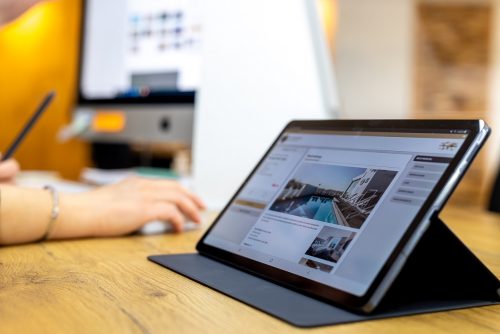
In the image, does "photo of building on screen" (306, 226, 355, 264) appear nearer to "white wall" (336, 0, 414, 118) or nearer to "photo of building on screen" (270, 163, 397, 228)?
"photo of building on screen" (270, 163, 397, 228)

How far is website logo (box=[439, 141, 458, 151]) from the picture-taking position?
1.23 ft

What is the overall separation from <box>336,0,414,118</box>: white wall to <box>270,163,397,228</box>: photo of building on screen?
5307 millimetres

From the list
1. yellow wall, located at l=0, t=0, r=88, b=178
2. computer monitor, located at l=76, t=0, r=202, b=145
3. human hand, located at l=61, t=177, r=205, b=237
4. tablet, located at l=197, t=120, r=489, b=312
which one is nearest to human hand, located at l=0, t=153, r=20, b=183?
human hand, located at l=61, t=177, r=205, b=237

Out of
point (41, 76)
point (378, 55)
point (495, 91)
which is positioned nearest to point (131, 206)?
point (41, 76)

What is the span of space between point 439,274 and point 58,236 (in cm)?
43

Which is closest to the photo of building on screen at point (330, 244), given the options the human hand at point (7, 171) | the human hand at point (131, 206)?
the human hand at point (131, 206)

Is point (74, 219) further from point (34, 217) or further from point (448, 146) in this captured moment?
point (448, 146)

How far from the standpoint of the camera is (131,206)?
683 millimetres

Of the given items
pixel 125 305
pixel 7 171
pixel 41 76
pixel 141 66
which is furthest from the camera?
pixel 41 76

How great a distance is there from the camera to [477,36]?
5680 millimetres

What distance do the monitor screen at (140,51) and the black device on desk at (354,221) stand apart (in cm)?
55

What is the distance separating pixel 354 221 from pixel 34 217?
37 centimetres

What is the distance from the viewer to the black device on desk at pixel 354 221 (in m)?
0.35

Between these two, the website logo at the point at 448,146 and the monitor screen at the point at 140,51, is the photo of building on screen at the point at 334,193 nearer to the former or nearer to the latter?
the website logo at the point at 448,146
